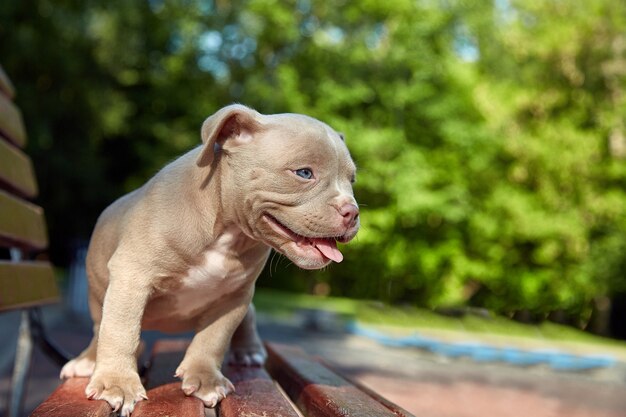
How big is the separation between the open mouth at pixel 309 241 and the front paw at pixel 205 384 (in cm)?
47

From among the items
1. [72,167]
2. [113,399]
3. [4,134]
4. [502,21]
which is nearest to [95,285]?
[113,399]

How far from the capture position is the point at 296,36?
2534 cm

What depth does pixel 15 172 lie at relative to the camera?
140 inches

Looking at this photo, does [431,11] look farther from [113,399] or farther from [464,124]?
[113,399]

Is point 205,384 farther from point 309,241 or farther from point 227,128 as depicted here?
point 227,128

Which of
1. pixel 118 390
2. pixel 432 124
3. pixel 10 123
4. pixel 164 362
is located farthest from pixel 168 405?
pixel 432 124

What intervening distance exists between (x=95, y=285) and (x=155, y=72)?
84.0ft

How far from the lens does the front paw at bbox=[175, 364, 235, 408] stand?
2236 millimetres

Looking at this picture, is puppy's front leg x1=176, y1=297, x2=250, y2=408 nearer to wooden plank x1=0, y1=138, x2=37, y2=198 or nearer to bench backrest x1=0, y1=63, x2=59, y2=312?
bench backrest x1=0, y1=63, x2=59, y2=312

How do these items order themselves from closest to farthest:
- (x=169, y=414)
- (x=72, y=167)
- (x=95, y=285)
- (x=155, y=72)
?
(x=169, y=414) < (x=95, y=285) < (x=72, y=167) < (x=155, y=72)

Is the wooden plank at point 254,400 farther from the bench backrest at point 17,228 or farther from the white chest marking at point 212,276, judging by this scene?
the bench backrest at point 17,228

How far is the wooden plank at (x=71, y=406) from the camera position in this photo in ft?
6.02

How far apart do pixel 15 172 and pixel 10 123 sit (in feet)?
0.96

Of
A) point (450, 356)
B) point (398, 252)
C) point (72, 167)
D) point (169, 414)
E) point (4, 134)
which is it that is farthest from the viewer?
point (398, 252)
